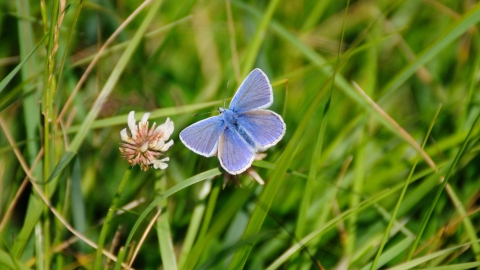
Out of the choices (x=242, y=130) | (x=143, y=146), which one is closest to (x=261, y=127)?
(x=242, y=130)

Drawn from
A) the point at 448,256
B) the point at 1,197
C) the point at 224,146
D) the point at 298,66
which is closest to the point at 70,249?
the point at 1,197

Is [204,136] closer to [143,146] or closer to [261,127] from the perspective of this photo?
[261,127]

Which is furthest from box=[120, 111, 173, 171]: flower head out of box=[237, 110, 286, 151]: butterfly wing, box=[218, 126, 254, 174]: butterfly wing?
box=[237, 110, 286, 151]: butterfly wing

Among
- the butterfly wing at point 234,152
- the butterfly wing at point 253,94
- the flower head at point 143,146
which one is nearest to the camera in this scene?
the flower head at point 143,146

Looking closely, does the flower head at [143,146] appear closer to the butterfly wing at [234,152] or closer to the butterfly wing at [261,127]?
the butterfly wing at [234,152]

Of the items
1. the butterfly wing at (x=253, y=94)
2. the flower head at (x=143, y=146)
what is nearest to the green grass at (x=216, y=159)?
the flower head at (x=143, y=146)

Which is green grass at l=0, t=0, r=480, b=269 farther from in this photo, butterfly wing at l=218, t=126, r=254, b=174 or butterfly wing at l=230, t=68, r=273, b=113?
butterfly wing at l=230, t=68, r=273, b=113
